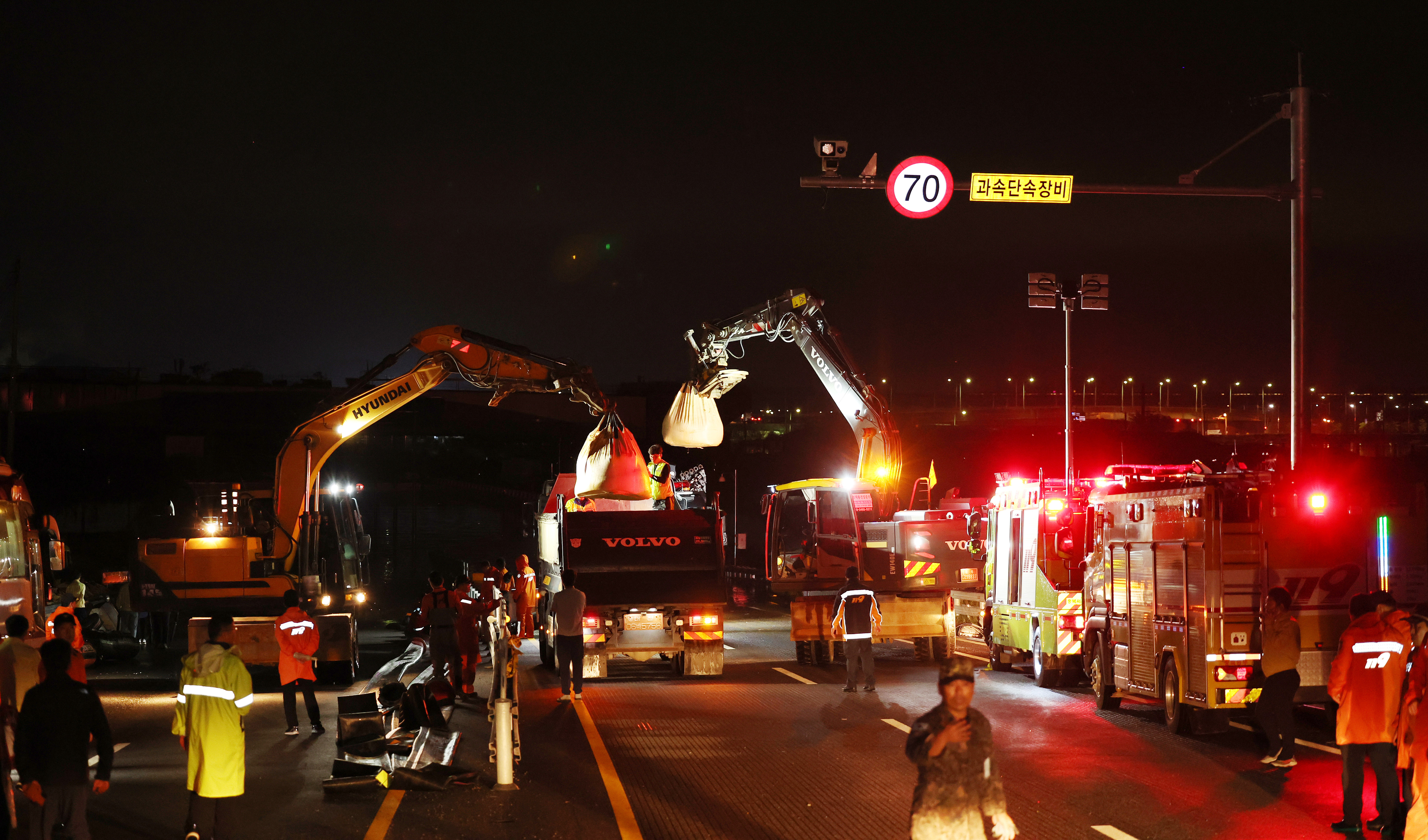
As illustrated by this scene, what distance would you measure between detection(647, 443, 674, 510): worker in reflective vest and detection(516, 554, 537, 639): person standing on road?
9.03 feet

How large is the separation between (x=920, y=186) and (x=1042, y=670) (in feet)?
25.9

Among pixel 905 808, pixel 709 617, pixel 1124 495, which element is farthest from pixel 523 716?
pixel 1124 495

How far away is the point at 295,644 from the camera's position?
46.5 ft

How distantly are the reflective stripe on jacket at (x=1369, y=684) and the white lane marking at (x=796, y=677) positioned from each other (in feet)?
33.9

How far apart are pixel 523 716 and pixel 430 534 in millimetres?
45850

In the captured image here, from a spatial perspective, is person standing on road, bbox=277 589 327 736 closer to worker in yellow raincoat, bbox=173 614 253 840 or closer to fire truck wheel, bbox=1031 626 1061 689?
worker in yellow raincoat, bbox=173 614 253 840

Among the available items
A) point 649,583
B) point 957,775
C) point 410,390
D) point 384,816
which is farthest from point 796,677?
point 957,775

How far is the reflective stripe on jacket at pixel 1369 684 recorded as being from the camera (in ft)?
28.5

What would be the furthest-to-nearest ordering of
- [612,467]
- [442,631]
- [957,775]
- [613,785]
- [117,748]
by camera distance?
[612,467] → [442,631] → [117,748] → [613,785] → [957,775]

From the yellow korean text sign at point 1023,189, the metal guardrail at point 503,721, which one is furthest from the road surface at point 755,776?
the yellow korean text sign at point 1023,189

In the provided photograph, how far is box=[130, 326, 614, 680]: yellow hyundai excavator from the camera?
1956 cm

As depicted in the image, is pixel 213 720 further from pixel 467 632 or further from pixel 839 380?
pixel 839 380

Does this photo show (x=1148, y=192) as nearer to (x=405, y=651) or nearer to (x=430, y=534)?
(x=405, y=651)

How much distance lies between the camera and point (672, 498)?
21.9m
